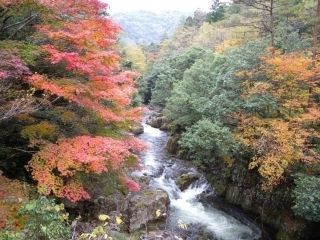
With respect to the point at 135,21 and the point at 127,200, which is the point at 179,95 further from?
the point at 135,21

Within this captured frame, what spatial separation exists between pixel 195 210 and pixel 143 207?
423cm

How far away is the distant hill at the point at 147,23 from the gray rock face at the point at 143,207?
125 m

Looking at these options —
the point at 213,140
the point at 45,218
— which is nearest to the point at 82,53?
the point at 45,218

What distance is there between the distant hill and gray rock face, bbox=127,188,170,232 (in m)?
125

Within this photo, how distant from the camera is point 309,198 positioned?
1213 cm

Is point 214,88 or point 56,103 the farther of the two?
point 214,88

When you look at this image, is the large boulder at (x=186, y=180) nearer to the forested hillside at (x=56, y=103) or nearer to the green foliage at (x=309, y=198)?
the green foliage at (x=309, y=198)

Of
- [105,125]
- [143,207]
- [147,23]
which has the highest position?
[147,23]

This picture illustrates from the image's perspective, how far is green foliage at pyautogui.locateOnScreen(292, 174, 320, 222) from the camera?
12062mm

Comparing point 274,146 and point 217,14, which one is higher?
point 217,14

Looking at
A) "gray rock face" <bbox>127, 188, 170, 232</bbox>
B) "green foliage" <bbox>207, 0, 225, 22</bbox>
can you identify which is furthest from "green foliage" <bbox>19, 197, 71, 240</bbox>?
"green foliage" <bbox>207, 0, 225, 22</bbox>

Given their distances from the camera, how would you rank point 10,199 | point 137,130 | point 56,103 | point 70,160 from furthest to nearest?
point 137,130, point 56,103, point 70,160, point 10,199

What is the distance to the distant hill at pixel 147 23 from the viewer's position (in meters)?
141

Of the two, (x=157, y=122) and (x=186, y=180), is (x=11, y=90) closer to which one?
(x=186, y=180)
